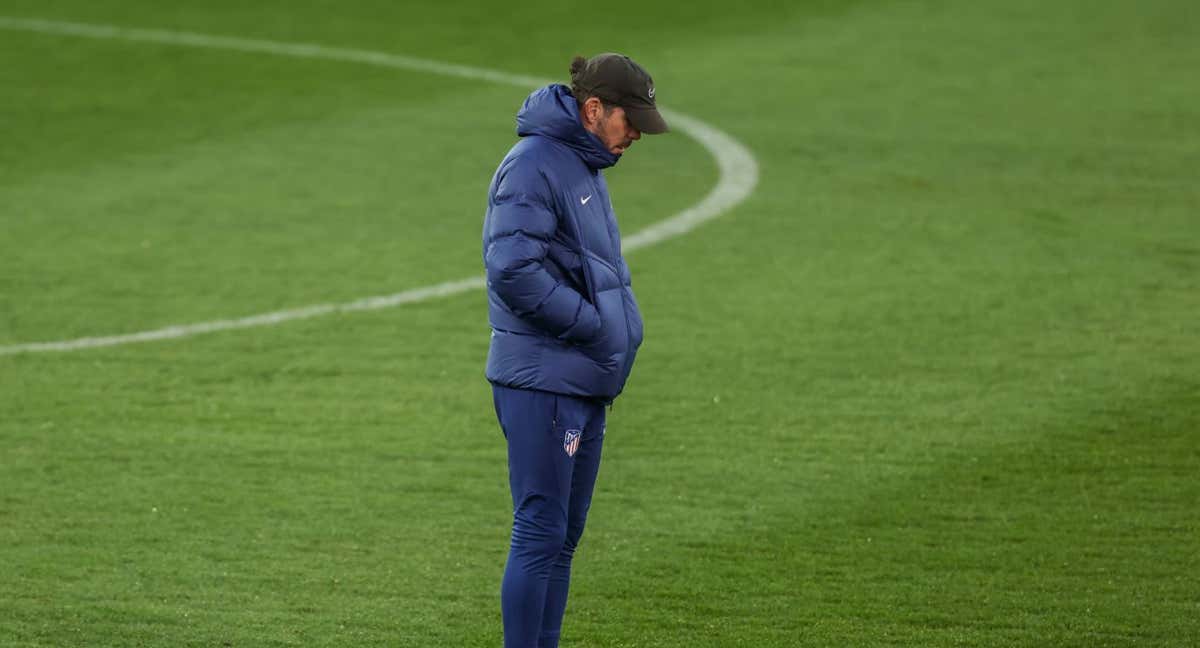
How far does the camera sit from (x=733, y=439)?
27.3 feet

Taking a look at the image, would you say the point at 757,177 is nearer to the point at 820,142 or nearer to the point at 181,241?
the point at 820,142

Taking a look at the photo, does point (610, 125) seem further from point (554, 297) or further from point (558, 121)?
point (554, 297)

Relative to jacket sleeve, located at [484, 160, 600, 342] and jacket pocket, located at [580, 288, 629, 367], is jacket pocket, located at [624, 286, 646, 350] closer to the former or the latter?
jacket pocket, located at [580, 288, 629, 367]

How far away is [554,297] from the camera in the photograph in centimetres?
531

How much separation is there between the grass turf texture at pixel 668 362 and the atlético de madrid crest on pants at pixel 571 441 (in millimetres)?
977

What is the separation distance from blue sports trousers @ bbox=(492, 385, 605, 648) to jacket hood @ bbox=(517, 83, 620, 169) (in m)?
0.70

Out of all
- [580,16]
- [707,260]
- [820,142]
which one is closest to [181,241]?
[707,260]

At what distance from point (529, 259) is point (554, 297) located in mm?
125

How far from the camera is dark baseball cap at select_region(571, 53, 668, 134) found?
211 inches

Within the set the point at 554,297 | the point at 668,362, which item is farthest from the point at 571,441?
the point at 668,362

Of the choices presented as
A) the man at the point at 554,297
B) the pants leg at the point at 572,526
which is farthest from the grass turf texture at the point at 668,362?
the man at the point at 554,297

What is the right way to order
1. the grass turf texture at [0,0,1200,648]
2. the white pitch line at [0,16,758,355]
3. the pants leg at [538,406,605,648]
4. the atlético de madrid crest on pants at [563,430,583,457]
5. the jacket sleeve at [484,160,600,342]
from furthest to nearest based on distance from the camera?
the white pitch line at [0,16,758,355] < the grass turf texture at [0,0,1200,648] < the pants leg at [538,406,605,648] < the atlético de madrid crest on pants at [563,430,583,457] < the jacket sleeve at [484,160,600,342]

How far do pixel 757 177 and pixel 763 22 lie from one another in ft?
18.2

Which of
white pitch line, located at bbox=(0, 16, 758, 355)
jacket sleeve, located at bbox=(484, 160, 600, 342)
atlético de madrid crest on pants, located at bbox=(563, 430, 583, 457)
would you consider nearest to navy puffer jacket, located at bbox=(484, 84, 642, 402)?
jacket sleeve, located at bbox=(484, 160, 600, 342)
